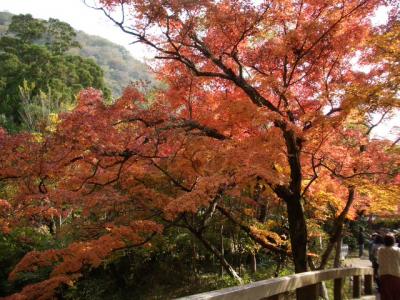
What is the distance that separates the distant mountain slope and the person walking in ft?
285

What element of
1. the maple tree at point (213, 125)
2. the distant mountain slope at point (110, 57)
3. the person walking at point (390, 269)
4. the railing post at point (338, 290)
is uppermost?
the distant mountain slope at point (110, 57)

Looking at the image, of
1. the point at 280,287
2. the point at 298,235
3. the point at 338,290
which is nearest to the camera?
the point at 280,287

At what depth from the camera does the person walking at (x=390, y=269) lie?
5930 mm

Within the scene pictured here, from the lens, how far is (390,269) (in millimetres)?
5961

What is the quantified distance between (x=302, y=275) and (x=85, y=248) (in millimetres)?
4436

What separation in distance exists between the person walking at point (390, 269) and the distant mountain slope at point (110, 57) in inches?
3425

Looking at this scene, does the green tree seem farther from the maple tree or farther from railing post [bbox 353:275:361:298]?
railing post [bbox 353:275:361:298]

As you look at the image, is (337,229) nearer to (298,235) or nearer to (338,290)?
(298,235)

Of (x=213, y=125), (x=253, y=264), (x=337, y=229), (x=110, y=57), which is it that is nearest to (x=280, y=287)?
(x=213, y=125)

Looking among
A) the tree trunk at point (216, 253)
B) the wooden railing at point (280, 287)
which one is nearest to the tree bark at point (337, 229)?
the tree trunk at point (216, 253)

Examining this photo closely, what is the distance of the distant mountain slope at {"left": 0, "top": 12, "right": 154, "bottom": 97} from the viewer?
103075 millimetres

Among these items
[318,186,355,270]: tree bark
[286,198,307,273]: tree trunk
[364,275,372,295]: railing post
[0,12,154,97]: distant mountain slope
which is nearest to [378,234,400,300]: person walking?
[286,198,307,273]: tree trunk

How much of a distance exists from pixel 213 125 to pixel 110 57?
122m

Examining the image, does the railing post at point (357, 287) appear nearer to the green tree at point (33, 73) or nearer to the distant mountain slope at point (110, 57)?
the green tree at point (33, 73)
